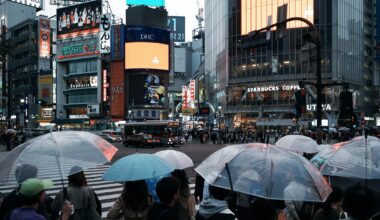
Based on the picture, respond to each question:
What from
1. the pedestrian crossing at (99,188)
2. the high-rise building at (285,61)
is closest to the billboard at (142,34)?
the high-rise building at (285,61)

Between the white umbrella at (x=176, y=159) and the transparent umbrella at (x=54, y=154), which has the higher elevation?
the transparent umbrella at (x=54, y=154)

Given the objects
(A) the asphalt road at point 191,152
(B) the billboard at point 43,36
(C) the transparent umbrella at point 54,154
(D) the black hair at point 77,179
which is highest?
(B) the billboard at point 43,36

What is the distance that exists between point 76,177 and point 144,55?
7856cm

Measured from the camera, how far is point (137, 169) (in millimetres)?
5656

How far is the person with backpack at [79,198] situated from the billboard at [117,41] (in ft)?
261

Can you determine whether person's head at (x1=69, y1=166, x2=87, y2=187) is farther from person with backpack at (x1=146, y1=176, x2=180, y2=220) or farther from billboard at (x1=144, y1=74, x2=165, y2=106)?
billboard at (x1=144, y1=74, x2=165, y2=106)

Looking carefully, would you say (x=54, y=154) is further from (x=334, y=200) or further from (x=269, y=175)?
(x=334, y=200)

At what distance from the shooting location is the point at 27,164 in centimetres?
586

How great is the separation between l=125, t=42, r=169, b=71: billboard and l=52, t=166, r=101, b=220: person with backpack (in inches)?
3079

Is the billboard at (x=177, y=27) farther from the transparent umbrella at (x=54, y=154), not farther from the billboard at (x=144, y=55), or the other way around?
the transparent umbrella at (x=54, y=154)

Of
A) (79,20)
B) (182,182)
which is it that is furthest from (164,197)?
(79,20)

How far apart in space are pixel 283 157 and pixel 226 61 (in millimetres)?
70435

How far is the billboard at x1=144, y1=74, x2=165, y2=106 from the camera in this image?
277 ft

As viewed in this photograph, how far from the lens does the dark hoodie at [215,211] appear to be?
4402 mm
